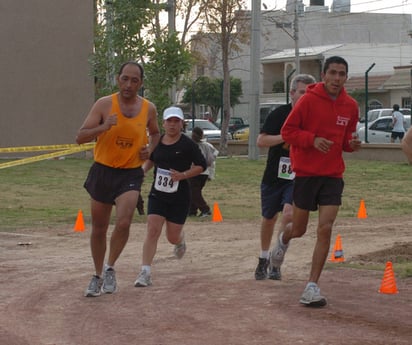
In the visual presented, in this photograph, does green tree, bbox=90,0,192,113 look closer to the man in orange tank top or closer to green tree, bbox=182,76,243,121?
the man in orange tank top

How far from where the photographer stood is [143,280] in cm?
966

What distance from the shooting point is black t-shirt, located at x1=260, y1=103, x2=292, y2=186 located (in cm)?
981

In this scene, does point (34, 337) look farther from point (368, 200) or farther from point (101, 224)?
point (368, 200)

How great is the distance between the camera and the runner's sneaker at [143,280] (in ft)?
31.6

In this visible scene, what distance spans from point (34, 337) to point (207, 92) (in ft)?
181

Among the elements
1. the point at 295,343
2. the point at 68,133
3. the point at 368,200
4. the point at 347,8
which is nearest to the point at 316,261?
the point at 295,343

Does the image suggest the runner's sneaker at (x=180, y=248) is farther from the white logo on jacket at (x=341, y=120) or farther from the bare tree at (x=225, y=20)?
the bare tree at (x=225, y=20)

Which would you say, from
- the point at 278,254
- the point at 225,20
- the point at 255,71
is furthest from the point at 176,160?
the point at 225,20

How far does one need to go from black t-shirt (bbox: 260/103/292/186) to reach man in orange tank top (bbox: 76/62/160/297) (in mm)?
1262

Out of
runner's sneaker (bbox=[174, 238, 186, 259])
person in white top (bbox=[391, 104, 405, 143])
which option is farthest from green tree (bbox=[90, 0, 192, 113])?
person in white top (bbox=[391, 104, 405, 143])

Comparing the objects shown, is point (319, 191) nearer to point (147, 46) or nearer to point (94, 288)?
point (94, 288)

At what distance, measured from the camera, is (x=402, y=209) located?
19.0 m

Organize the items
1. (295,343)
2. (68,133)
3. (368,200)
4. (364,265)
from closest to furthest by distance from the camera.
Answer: (295,343) → (364,265) → (368,200) → (68,133)

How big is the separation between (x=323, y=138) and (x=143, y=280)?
2382 mm
